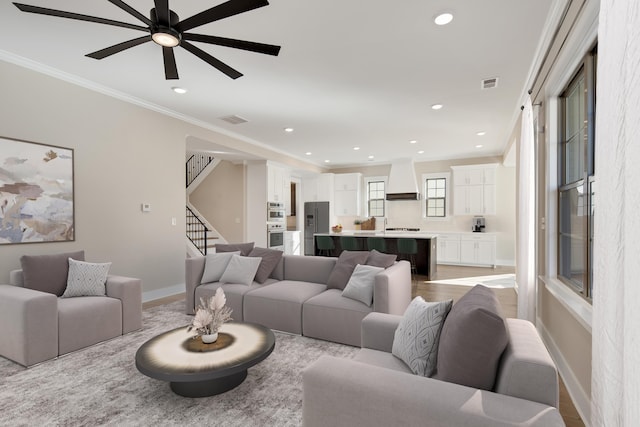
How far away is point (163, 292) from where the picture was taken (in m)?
5.01

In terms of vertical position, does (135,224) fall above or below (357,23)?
below

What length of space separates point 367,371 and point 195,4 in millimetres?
2832

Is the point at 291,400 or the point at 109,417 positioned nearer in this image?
the point at 109,417

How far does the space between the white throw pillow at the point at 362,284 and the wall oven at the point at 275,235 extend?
4607 mm

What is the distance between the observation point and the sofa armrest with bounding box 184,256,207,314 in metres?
4.12

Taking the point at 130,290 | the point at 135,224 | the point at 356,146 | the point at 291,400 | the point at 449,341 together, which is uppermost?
the point at 356,146

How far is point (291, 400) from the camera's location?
7.39 ft

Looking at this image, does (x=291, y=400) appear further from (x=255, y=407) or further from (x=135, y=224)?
(x=135, y=224)

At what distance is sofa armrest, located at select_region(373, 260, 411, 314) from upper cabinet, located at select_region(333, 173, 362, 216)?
20.7 ft

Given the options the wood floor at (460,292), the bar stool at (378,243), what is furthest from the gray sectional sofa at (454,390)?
the bar stool at (378,243)

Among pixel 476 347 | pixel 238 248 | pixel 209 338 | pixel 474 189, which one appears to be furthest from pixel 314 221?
pixel 476 347

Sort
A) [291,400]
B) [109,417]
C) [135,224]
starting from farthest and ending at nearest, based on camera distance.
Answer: [135,224] < [291,400] < [109,417]

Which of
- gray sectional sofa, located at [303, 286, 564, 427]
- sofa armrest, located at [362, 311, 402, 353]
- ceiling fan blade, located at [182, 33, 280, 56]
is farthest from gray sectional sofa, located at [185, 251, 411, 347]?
ceiling fan blade, located at [182, 33, 280, 56]

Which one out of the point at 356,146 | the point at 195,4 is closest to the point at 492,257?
the point at 356,146
